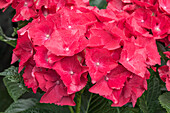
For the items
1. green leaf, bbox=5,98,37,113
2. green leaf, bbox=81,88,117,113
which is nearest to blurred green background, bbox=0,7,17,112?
green leaf, bbox=5,98,37,113

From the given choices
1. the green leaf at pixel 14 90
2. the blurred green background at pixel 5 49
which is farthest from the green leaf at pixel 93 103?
the blurred green background at pixel 5 49

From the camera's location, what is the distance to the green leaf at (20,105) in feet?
2.67

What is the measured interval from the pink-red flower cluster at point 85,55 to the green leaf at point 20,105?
0.27m

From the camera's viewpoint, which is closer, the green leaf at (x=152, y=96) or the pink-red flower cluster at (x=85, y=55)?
the pink-red flower cluster at (x=85, y=55)

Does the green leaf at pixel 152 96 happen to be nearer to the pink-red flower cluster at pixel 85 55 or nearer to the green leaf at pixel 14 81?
the pink-red flower cluster at pixel 85 55

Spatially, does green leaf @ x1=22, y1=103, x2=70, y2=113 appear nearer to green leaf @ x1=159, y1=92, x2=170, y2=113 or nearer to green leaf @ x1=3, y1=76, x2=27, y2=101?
green leaf @ x1=3, y1=76, x2=27, y2=101

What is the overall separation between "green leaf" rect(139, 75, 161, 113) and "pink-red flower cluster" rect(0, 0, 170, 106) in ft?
0.69

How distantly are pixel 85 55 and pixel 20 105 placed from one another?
0.44m

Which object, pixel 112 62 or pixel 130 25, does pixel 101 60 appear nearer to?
pixel 112 62

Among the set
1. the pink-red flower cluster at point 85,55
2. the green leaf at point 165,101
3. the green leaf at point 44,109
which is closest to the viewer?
the pink-red flower cluster at point 85,55

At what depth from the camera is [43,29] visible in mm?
567

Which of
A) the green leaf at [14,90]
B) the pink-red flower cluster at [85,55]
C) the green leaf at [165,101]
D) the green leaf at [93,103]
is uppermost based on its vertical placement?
the pink-red flower cluster at [85,55]

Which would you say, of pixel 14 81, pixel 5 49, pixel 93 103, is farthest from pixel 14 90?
pixel 5 49

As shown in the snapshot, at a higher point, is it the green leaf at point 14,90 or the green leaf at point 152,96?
the green leaf at point 14,90
